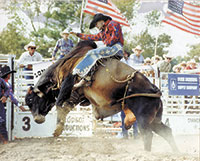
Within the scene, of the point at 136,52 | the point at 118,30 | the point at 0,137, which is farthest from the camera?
the point at 136,52

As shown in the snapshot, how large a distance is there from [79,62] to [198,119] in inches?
198

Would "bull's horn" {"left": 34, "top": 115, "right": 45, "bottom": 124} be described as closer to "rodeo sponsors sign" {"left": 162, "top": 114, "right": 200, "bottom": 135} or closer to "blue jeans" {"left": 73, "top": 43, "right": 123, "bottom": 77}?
"blue jeans" {"left": 73, "top": 43, "right": 123, "bottom": 77}

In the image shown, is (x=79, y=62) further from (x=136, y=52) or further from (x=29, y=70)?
(x=136, y=52)

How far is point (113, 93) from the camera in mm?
4324

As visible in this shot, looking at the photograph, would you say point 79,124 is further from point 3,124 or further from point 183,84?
point 183,84

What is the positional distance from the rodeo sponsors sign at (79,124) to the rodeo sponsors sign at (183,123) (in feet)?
6.68

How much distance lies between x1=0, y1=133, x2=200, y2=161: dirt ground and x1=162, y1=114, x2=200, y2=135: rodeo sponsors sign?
1.19ft

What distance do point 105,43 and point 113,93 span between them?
841 millimetres

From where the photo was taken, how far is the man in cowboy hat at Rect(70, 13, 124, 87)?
4301 mm

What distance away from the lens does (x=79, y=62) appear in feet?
14.6

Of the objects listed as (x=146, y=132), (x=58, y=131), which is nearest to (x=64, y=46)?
(x=58, y=131)

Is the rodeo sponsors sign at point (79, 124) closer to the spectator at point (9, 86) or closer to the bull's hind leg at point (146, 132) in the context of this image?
the spectator at point (9, 86)

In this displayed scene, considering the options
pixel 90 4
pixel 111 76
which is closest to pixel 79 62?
pixel 111 76

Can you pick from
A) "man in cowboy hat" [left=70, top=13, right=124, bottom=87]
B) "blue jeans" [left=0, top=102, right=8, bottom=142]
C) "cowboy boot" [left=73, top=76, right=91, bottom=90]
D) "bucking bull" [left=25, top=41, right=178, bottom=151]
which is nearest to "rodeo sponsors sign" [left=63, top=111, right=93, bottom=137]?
"blue jeans" [left=0, top=102, right=8, bottom=142]
